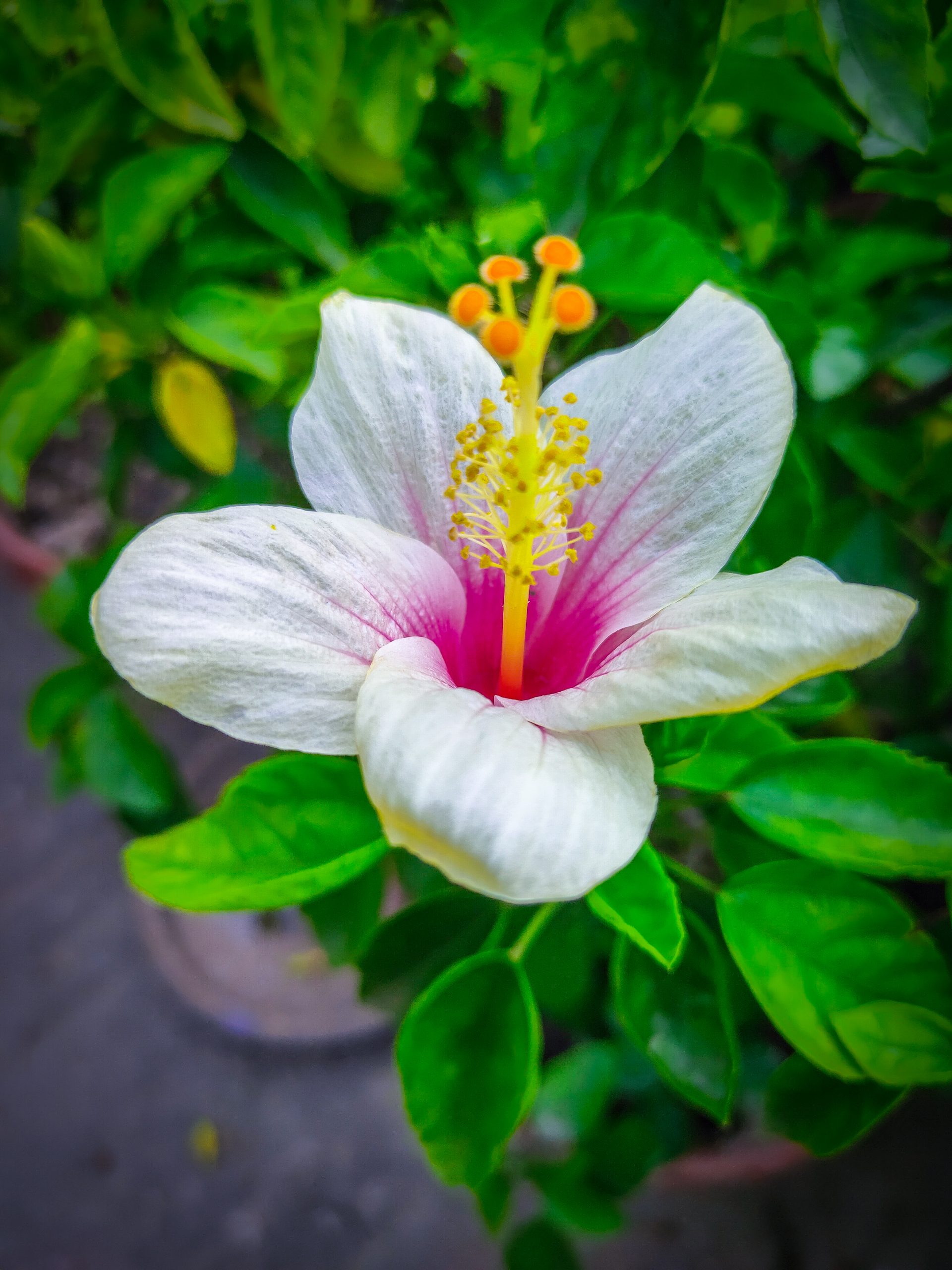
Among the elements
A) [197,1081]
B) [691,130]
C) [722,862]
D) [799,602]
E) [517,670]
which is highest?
[691,130]

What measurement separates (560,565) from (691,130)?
27 centimetres

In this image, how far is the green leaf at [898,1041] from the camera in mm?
434

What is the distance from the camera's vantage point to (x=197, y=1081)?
4.55 feet

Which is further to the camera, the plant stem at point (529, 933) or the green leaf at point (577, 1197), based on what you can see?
the green leaf at point (577, 1197)

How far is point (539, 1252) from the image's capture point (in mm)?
915

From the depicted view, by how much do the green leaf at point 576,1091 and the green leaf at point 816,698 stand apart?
58 cm

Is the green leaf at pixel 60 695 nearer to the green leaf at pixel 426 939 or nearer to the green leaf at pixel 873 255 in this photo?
the green leaf at pixel 426 939

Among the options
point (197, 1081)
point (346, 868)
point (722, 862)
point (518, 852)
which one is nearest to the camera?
point (518, 852)

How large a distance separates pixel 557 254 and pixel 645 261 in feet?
0.26

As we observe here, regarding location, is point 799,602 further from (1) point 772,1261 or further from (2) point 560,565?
(1) point 772,1261

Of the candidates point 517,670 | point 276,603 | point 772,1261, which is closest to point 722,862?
point 517,670

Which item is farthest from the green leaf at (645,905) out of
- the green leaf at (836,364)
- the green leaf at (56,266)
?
the green leaf at (56,266)

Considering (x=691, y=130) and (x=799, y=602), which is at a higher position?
(x=691, y=130)

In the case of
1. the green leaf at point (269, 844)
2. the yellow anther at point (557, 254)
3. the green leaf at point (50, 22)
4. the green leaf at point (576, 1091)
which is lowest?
the green leaf at point (576, 1091)
